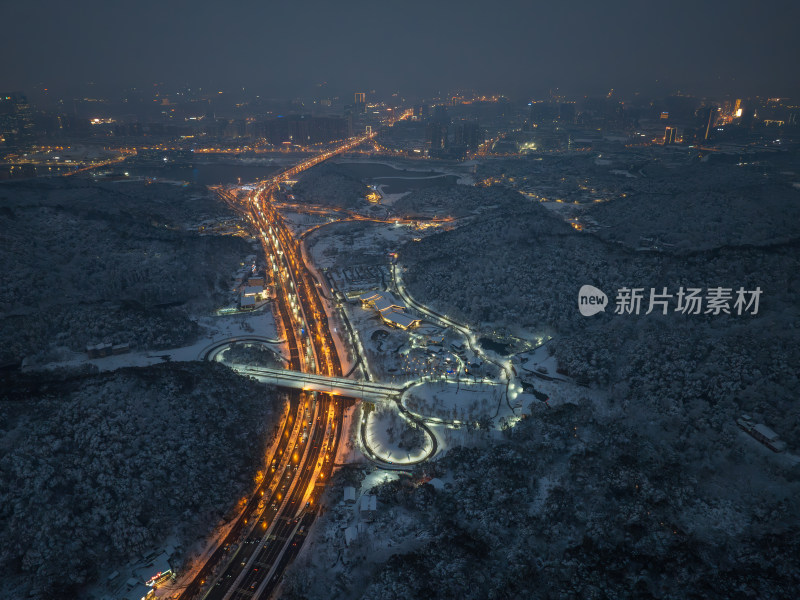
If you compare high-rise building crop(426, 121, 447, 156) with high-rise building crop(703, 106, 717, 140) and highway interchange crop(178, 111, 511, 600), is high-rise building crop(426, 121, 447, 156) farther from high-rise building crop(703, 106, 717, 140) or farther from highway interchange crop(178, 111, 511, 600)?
highway interchange crop(178, 111, 511, 600)

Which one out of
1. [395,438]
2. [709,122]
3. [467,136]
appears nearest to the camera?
[395,438]

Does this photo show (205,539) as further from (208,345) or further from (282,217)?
(282,217)

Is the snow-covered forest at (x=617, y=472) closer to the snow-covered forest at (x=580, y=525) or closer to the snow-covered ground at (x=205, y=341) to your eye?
the snow-covered forest at (x=580, y=525)

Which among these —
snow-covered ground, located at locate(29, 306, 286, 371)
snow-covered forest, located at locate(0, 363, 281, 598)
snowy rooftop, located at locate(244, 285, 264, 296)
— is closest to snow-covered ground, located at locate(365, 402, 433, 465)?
snow-covered forest, located at locate(0, 363, 281, 598)

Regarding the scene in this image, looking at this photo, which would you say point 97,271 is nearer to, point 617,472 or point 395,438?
point 395,438

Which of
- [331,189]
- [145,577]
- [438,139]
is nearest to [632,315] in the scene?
[145,577]

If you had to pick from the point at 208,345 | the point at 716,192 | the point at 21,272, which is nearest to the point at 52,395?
the point at 208,345

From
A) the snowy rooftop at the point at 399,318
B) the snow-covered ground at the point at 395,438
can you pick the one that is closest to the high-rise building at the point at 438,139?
the snowy rooftop at the point at 399,318
